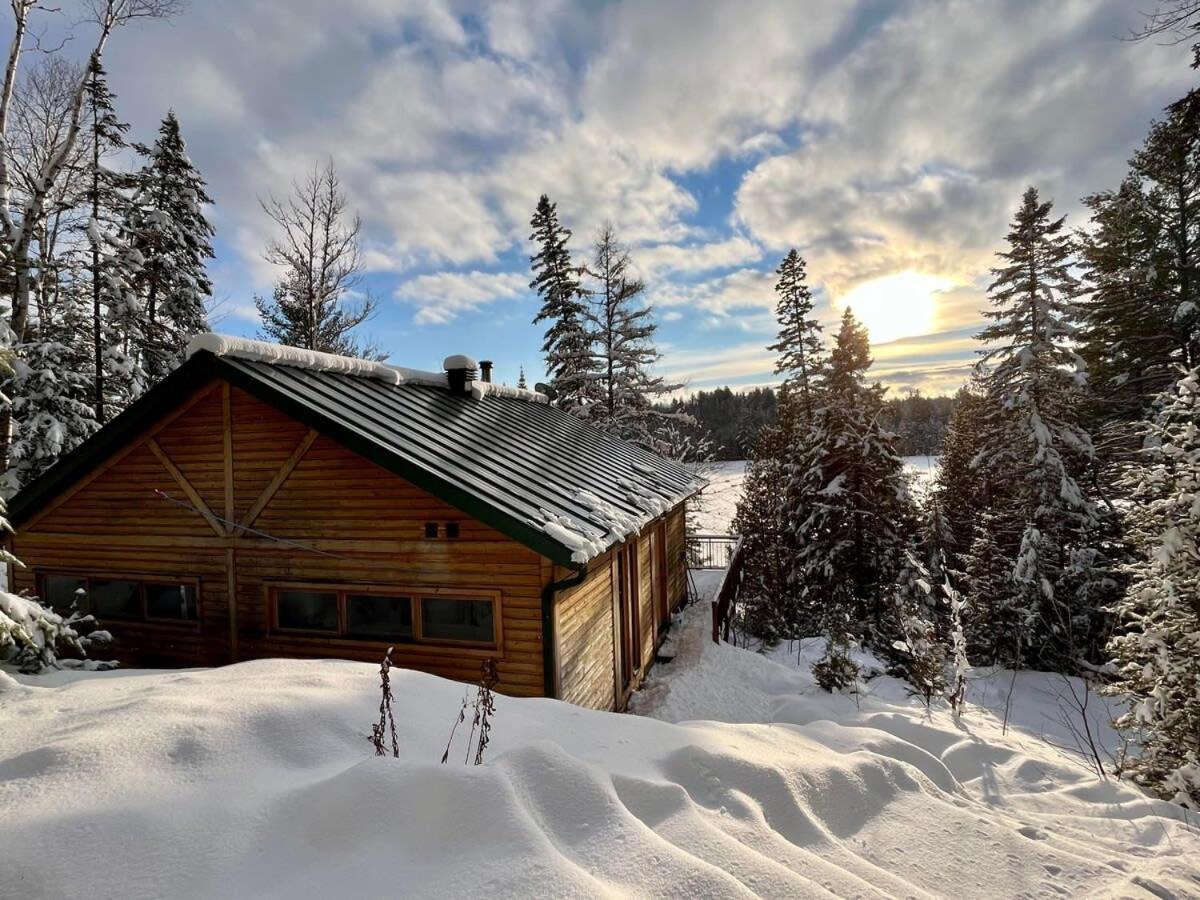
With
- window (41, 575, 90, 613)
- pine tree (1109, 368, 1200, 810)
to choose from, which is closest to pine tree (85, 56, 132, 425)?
window (41, 575, 90, 613)

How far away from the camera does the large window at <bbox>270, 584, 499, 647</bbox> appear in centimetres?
686

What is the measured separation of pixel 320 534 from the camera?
287 inches

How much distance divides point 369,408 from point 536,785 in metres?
6.43

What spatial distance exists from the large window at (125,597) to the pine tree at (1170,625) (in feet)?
37.9

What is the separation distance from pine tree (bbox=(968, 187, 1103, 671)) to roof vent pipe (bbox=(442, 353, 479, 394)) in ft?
43.9

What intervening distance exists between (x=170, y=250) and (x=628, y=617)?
22.9 metres

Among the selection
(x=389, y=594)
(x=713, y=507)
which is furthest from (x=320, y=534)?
(x=713, y=507)

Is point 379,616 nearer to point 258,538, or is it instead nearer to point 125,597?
point 258,538

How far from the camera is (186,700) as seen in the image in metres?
3.55

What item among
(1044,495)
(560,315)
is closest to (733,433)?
(560,315)

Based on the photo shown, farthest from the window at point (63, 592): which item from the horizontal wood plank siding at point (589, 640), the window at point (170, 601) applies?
the horizontal wood plank siding at point (589, 640)

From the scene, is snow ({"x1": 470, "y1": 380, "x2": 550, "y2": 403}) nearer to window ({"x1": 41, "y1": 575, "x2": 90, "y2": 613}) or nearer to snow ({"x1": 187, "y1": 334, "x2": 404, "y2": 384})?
snow ({"x1": 187, "y1": 334, "x2": 404, "y2": 384})

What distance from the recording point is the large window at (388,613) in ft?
22.5

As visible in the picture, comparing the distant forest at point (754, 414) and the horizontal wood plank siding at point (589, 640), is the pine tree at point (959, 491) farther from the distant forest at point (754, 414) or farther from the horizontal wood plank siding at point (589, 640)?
the distant forest at point (754, 414)
